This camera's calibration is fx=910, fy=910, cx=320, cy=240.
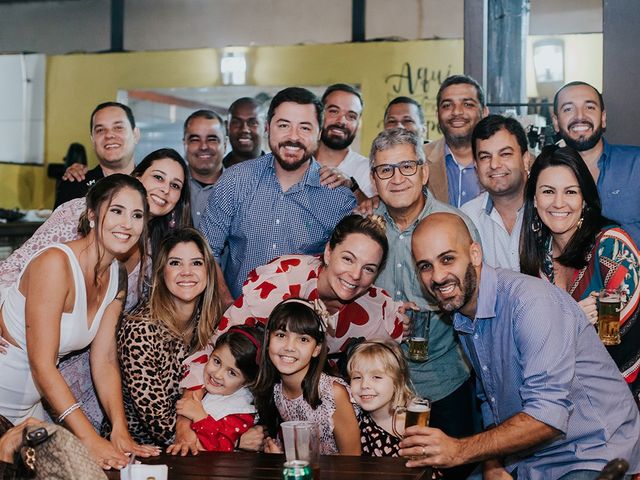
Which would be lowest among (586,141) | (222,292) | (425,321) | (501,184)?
(425,321)

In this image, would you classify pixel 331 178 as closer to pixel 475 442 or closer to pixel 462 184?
pixel 462 184

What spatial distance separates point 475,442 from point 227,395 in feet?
3.70

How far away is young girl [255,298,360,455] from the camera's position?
334 centimetres

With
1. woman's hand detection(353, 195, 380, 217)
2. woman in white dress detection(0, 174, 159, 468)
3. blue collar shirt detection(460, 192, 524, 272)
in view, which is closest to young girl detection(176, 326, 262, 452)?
woman in white dress detection(0, 174, 159, 468)

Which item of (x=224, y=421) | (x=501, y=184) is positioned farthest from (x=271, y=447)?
(x=501, y=184)

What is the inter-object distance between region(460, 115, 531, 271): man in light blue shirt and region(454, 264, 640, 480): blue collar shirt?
98 cm

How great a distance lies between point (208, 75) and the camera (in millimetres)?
9891

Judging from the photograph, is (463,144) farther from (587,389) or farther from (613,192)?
(587,389)

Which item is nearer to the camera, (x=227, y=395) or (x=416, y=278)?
(x=227, y=395)

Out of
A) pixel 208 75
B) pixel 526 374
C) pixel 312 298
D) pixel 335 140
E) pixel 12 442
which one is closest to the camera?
pixel 12 442

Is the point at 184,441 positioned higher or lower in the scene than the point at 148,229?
lower

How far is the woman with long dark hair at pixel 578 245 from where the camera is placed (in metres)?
3.33

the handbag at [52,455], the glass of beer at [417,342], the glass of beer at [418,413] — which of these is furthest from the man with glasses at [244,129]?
the handbag at [52,455]

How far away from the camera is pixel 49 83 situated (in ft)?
34.3
